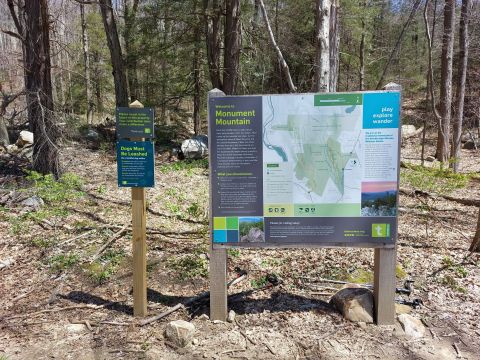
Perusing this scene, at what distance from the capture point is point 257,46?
13.0 metres

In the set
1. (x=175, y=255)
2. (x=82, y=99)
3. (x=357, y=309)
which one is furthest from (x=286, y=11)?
(x=357, y=309)

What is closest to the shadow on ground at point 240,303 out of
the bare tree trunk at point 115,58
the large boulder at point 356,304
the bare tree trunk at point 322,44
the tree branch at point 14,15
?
the large boulder at point 356,304

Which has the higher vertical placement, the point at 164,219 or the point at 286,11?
the point at 286,11

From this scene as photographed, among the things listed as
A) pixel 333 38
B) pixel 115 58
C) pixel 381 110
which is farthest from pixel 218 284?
pixel 115 58

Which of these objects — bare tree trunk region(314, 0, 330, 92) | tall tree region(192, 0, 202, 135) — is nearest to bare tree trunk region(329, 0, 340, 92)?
bare tree trunk region(314, 0, 330, 92)

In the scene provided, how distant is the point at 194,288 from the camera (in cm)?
439

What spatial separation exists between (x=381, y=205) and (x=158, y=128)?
12670 millimetres

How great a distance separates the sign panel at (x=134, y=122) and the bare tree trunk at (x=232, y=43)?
9.56m

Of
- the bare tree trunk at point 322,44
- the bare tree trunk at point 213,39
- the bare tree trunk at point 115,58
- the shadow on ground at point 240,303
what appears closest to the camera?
the shadow on ground at point 240,303

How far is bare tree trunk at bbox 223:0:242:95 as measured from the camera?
12266 millimetres

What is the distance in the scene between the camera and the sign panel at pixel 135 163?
353cm

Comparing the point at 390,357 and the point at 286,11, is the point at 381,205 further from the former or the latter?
the point at 286,11

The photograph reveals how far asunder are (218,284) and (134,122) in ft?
5.46

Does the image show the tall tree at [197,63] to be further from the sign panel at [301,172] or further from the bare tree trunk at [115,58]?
the sign panel at [301,172]
